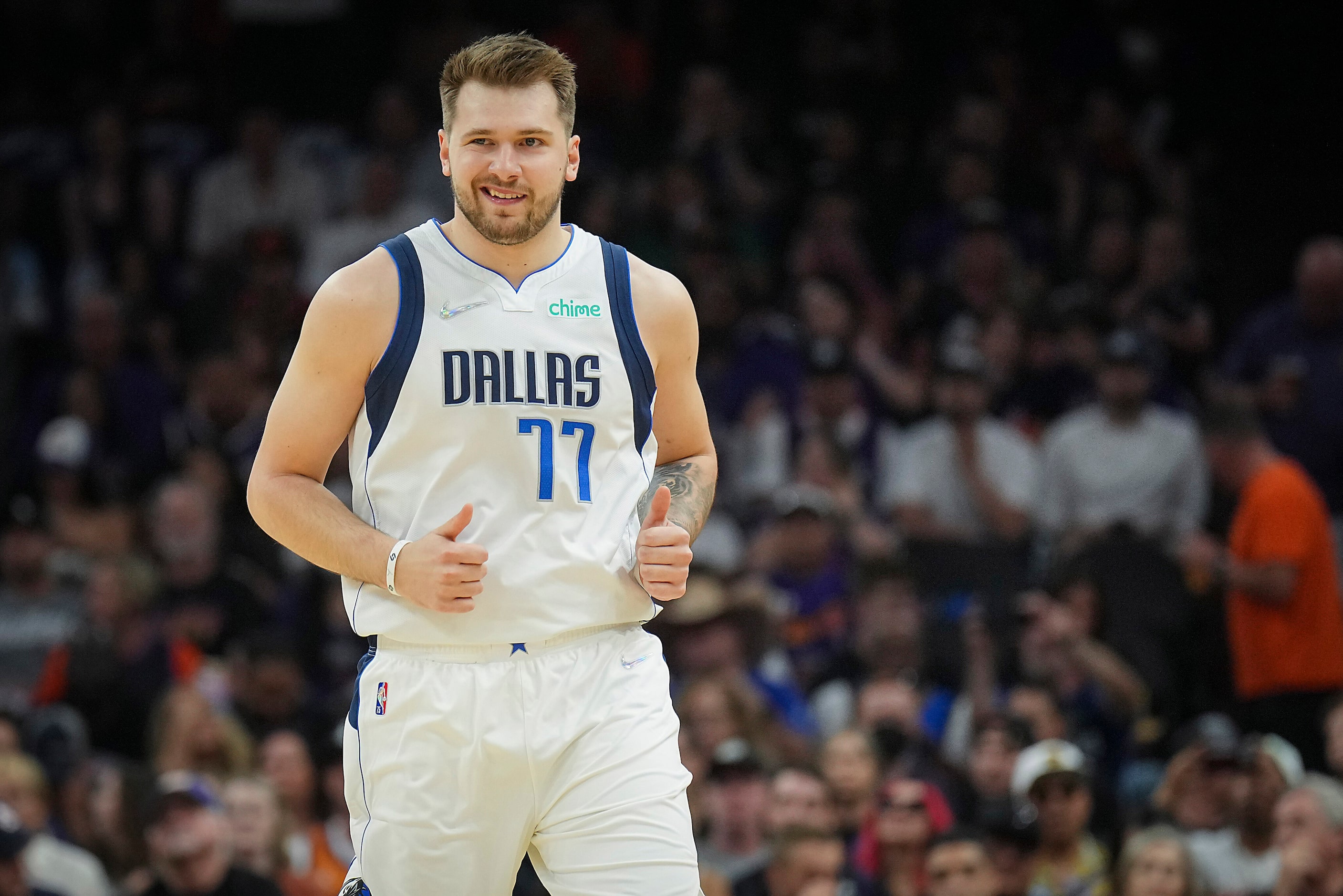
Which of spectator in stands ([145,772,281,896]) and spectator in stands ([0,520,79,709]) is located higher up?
spectator in stands ([0,520,79,709])

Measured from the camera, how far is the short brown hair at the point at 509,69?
12.6ft

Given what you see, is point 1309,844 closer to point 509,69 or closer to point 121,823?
point 509,69

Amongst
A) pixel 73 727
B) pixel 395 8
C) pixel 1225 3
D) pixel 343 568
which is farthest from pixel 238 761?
pixel 1225 3

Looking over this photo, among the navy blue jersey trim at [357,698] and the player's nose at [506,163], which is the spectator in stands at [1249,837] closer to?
the navy blue jersey trim at [357,698]

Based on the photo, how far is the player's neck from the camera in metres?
3.94

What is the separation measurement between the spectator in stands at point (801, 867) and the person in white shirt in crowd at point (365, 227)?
19.1ft

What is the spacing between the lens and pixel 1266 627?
338 inches

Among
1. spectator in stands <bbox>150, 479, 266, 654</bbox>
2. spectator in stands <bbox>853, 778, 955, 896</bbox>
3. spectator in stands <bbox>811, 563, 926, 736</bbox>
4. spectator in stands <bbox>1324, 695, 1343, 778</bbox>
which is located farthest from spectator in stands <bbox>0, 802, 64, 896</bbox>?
spectator in stands <bbox>1324, 695, 1343, 778</bbox>

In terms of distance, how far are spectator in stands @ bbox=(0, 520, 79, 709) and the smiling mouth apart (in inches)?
266

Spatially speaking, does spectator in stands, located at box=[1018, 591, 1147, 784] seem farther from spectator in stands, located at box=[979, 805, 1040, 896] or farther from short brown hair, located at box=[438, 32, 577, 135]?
A: short brown hair, located at box=[438, 32, 577, 135]

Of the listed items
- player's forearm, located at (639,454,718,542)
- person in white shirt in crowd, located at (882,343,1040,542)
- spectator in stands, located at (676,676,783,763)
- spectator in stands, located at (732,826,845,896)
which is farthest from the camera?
person in white shirt in crowd, located at (882,343,1040,542)

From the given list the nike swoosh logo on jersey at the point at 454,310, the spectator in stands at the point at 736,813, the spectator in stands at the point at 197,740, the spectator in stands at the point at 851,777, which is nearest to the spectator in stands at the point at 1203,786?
the spectator in stands at the point at 851,777

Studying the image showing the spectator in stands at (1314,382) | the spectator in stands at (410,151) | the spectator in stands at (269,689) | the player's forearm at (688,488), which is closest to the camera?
the player's forearm at (688,488)

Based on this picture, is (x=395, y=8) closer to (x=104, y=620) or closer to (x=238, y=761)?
(x=104, y=620)
